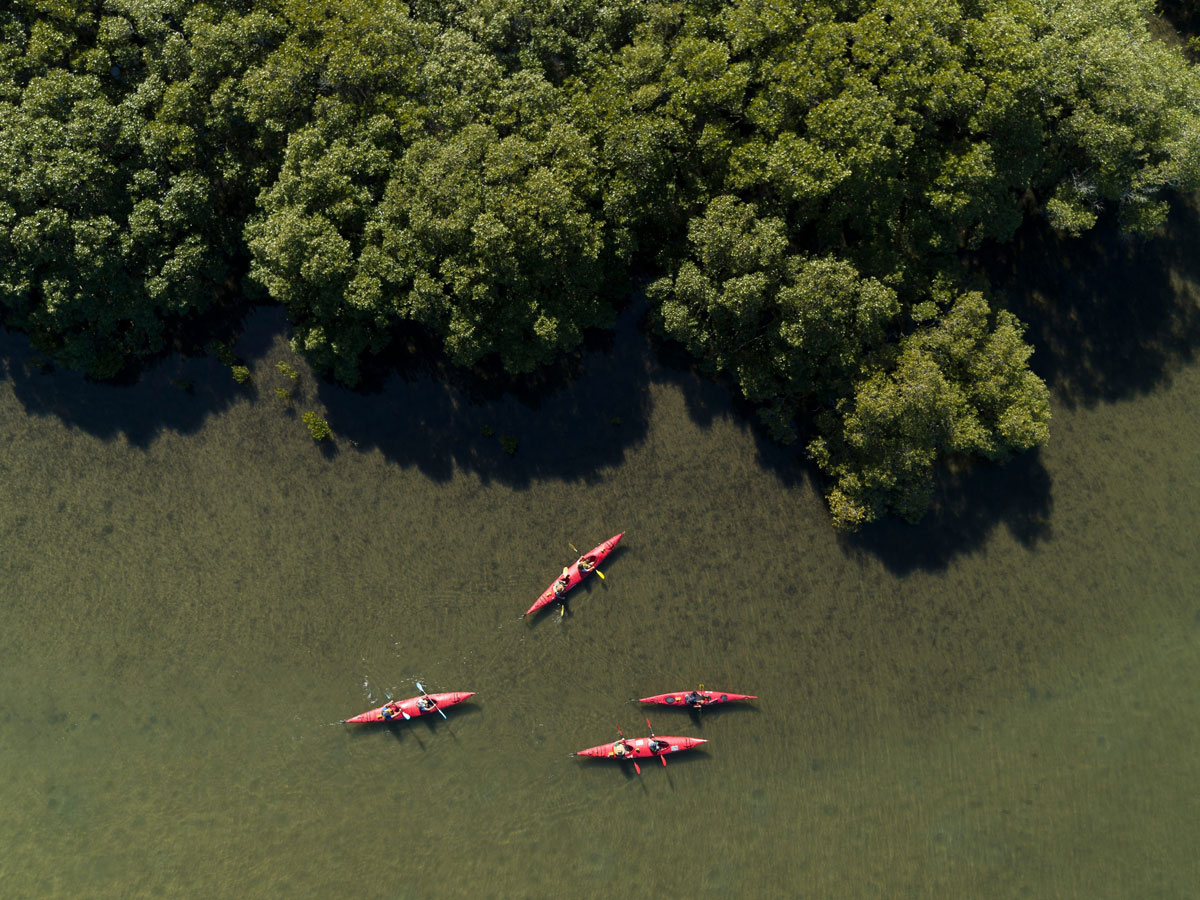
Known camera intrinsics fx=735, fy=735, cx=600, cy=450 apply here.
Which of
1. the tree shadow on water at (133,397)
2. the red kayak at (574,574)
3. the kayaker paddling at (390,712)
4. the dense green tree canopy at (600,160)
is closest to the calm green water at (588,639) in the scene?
the tree shadow on water at (133,397)

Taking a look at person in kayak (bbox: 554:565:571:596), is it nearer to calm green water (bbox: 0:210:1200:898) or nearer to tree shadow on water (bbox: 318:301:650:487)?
calm green water (bbox: 0:210:1200:898)

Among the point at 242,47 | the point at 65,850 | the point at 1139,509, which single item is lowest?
the point at 65,850

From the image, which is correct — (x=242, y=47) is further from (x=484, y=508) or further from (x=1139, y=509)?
(x=1139, y=509)

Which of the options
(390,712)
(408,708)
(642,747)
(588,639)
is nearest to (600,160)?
(588,639)

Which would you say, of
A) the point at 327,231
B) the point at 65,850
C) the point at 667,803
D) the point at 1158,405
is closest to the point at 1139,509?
the point at 1158,405

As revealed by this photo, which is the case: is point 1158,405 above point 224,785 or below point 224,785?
above

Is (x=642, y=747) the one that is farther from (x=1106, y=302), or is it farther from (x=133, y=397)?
(x=1106, y=302)

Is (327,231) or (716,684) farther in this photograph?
(716,684)
